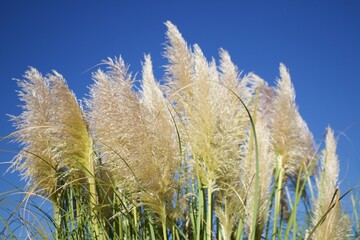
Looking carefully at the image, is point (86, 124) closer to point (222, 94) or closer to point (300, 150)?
point (222, 94)

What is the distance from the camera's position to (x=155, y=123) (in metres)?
2.77

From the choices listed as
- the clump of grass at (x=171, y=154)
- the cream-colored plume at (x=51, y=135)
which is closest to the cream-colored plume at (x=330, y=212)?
the clump of grass at (x=171, y=154)

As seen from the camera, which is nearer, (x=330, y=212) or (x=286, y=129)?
(x=330, y=212)

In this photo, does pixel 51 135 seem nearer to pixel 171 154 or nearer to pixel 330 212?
pixel 171 154

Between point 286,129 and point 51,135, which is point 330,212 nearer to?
point 286,129

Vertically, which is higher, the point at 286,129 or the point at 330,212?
the point at 286,129

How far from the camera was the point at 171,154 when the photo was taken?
2.72 m

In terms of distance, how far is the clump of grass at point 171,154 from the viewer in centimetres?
275

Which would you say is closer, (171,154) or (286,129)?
(171,154)

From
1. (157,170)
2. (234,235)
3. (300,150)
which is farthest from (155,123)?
(300,150)

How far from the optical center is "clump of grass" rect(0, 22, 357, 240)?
9.03 ft

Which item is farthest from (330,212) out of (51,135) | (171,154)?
(51,135)

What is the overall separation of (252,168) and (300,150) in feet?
3.02

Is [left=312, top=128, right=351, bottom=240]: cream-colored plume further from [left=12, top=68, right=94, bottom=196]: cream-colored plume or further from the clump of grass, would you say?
[left=12, top=68, right=94, bottom=196]: cream-colored plume
